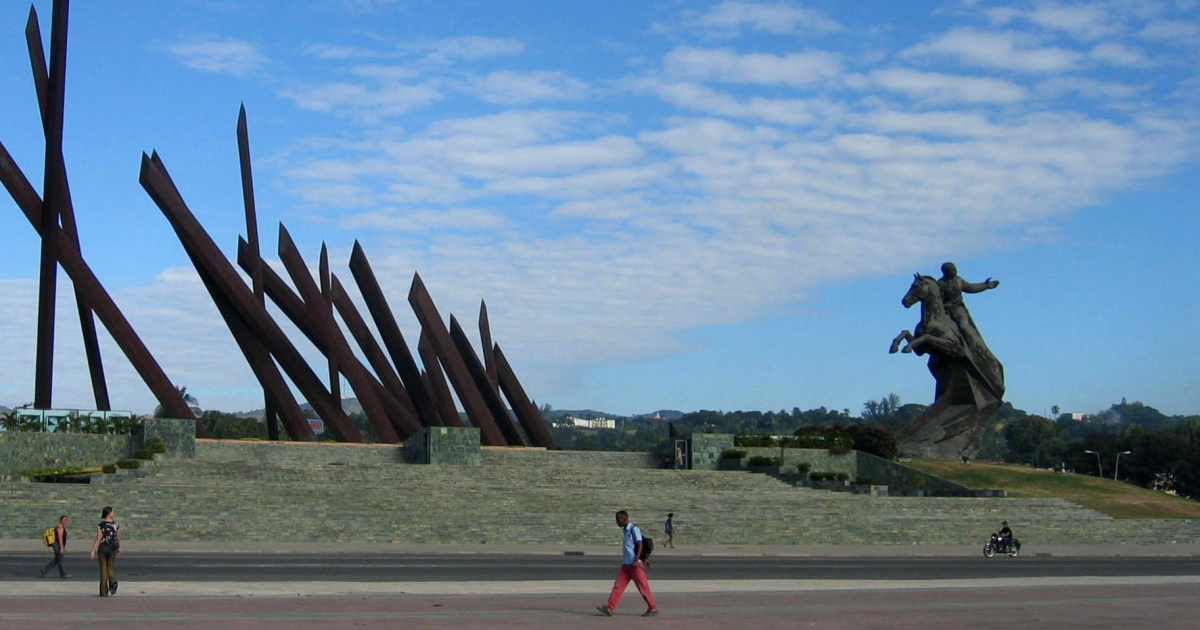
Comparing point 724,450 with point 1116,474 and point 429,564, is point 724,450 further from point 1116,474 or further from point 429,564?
point 1116,474

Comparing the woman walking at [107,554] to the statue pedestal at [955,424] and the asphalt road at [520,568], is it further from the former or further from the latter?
the statue pedestal at [955,424]

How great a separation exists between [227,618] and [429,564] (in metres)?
9.03

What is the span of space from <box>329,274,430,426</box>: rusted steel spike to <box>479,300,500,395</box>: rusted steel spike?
4.13m

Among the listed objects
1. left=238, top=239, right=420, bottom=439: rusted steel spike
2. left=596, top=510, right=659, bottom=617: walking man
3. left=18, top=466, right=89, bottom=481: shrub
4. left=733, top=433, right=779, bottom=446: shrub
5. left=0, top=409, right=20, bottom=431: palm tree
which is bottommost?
left=596, top=510, right=659, bottom=617: walking man

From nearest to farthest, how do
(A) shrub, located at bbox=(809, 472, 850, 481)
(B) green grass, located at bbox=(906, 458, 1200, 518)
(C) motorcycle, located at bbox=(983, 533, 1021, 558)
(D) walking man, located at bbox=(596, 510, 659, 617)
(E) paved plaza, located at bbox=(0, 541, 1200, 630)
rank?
(E) paved plaza, located at bbox=(0, 541, 1200, 630)
(D) walking man, located at bbox=(596, 510, 659, 617)
(C) motorcycle, located at bbox=(983, 533, 1021, 558)
(B) green grass, located at bbox=(906, 458, 1200, 518)
(A) shrub, located at bbox=(809, 472, 850, 481)

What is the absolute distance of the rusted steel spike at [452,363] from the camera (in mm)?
40219

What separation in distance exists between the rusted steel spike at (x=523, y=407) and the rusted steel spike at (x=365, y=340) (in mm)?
5043

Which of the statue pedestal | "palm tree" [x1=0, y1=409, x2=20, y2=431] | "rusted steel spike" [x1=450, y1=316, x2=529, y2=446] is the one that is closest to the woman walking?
"palm tree" [x1=0, y1=409, x2=20, y2=431]

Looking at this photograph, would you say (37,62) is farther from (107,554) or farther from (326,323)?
(107,554)

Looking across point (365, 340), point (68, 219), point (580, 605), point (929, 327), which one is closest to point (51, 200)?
point (68, 219)

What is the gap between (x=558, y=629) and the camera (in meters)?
11.9

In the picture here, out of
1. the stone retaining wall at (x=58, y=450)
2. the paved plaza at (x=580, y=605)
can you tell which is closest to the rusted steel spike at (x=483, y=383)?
the stone retaining wall at (x=58, y=450)

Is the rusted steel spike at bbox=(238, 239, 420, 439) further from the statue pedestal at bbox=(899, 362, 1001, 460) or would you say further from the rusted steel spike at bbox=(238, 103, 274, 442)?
the statue pedestal at bbox=(899, 362, 1001, 460)

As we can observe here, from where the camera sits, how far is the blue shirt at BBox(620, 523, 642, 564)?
13434 millimetres
